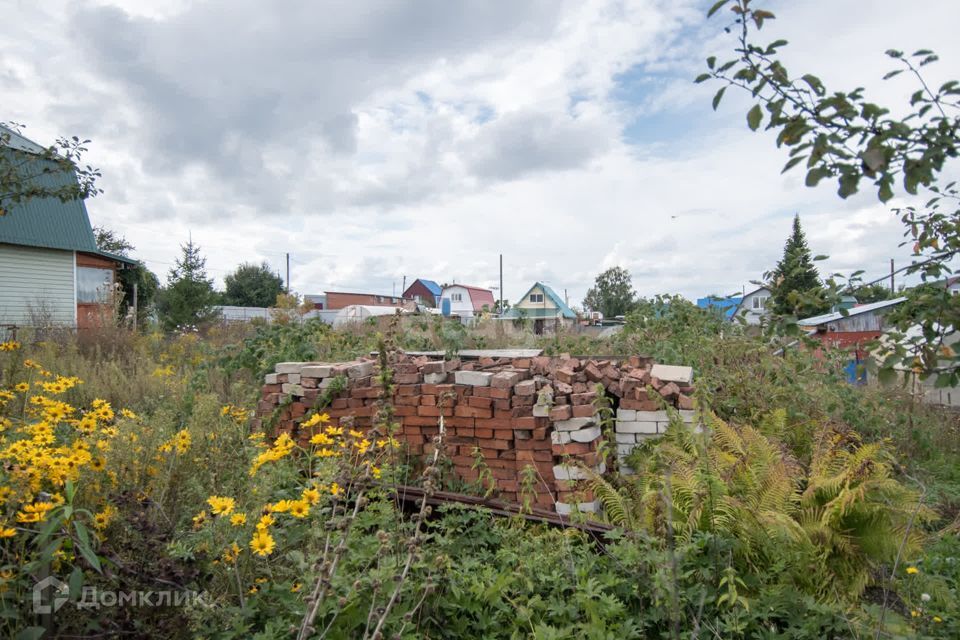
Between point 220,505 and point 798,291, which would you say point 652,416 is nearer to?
point 798,291

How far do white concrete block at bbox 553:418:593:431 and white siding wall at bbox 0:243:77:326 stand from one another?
1573cm

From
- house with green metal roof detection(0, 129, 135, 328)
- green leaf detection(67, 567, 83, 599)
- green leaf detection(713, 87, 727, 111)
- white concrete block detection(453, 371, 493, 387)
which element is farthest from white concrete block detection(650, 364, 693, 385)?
house with green metal roof detection(0, 129, 135, 328)

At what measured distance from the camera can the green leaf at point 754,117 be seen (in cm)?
139

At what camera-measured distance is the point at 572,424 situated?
3.81 m

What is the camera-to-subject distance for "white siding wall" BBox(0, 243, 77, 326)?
604 inches

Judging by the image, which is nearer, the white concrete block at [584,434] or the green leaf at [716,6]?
the green leaf at [716,6]

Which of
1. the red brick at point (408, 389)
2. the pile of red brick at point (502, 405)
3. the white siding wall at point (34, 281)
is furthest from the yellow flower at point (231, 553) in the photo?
the white siding wall at point (34, 281)

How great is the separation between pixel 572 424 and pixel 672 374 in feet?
4.18

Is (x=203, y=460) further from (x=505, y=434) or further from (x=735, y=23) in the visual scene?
(x=735, y=23)

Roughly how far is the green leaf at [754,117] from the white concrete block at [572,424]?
2.64 m

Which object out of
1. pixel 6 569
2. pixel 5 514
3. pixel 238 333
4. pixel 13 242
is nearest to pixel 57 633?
pixel 6 569

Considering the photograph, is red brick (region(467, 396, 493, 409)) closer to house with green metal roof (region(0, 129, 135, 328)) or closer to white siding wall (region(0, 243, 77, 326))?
house with green metal roof (region(0, 129, 135, 328))

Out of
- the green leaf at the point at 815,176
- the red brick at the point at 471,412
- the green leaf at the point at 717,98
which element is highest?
the green leaf at the point at 717,98

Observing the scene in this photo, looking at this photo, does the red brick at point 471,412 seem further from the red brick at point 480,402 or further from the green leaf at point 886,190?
the green leaf at point 886,190
